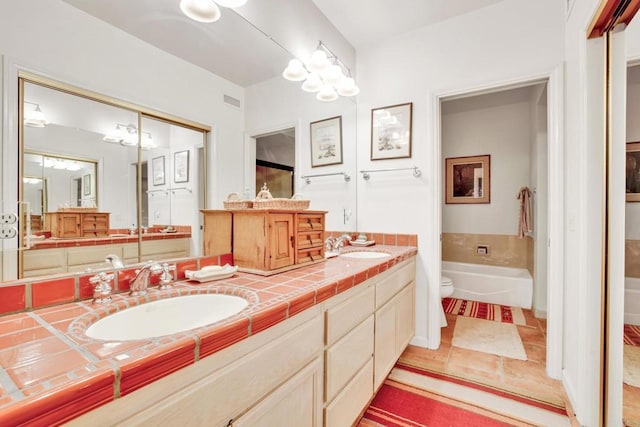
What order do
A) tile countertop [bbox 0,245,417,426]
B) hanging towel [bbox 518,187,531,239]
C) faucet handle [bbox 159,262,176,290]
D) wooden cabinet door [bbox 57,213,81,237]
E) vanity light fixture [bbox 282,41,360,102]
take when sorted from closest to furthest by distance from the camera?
tile countertop [bbox 0,245,417,426] < wooden cabinet door [bbox 57,213,81,237] < faucet handle [bbox 159,262,176,290] < vanity light fixture [bbox 282,41,360,102] < hanging towel [bbox 518,187,531,239]

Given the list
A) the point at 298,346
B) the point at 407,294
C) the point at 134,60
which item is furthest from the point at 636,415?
the point at 134,60

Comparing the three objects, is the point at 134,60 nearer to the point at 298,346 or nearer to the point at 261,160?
the point at 261,160

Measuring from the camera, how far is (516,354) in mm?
2143

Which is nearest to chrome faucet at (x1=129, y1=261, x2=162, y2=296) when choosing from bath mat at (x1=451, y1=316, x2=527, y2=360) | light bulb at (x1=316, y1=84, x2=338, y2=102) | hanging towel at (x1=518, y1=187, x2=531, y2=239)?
light bulb at (x1=316, y1=84, x2=338, y2=102)

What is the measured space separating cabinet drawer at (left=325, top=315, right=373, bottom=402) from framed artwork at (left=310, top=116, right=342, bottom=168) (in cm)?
123

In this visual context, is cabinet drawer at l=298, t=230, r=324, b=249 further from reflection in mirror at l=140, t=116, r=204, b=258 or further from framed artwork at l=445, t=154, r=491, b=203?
framed artwork at l=445, t=154, r=491, b=203

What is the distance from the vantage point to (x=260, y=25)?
5.38 feet

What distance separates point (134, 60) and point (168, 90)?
15cm

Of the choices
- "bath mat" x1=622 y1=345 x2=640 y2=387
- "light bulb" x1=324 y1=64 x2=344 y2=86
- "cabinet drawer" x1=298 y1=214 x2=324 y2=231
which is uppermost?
"light bulb" x1=324 y1=64 x2=344 y2=86

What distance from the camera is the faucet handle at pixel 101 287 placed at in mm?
928

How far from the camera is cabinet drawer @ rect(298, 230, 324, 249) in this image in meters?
1.57

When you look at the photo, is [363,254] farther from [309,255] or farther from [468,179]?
[468,179]

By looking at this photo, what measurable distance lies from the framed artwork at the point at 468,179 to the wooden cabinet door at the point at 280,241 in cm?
318

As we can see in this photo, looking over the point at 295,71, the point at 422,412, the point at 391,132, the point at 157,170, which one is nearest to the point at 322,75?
the point at 295,71
